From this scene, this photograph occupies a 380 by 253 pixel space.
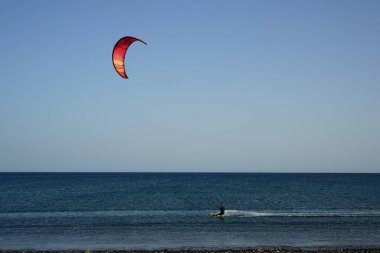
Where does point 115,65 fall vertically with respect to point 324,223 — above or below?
above

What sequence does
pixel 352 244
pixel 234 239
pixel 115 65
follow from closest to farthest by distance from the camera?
pixel 115 65 → pixel 352 244 → pixel 234 239

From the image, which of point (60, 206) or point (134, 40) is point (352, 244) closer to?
point (134, 40)

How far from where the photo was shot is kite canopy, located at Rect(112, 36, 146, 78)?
13305 millimetres

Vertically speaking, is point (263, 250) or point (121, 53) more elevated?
point (121, 53)

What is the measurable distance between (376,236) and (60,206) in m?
30.8

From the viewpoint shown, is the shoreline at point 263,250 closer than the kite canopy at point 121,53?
No

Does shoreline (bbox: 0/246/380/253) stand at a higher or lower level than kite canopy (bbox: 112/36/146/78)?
lower

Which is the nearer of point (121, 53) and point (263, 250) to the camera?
point (121, 53)

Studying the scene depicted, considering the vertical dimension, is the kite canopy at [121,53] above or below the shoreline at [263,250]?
above

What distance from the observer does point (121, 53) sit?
554 inches

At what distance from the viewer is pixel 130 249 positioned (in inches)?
837

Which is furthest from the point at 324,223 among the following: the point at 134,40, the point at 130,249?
the point at 134,40

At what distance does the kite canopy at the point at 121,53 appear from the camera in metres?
13.3

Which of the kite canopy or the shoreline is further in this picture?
the shoreline
